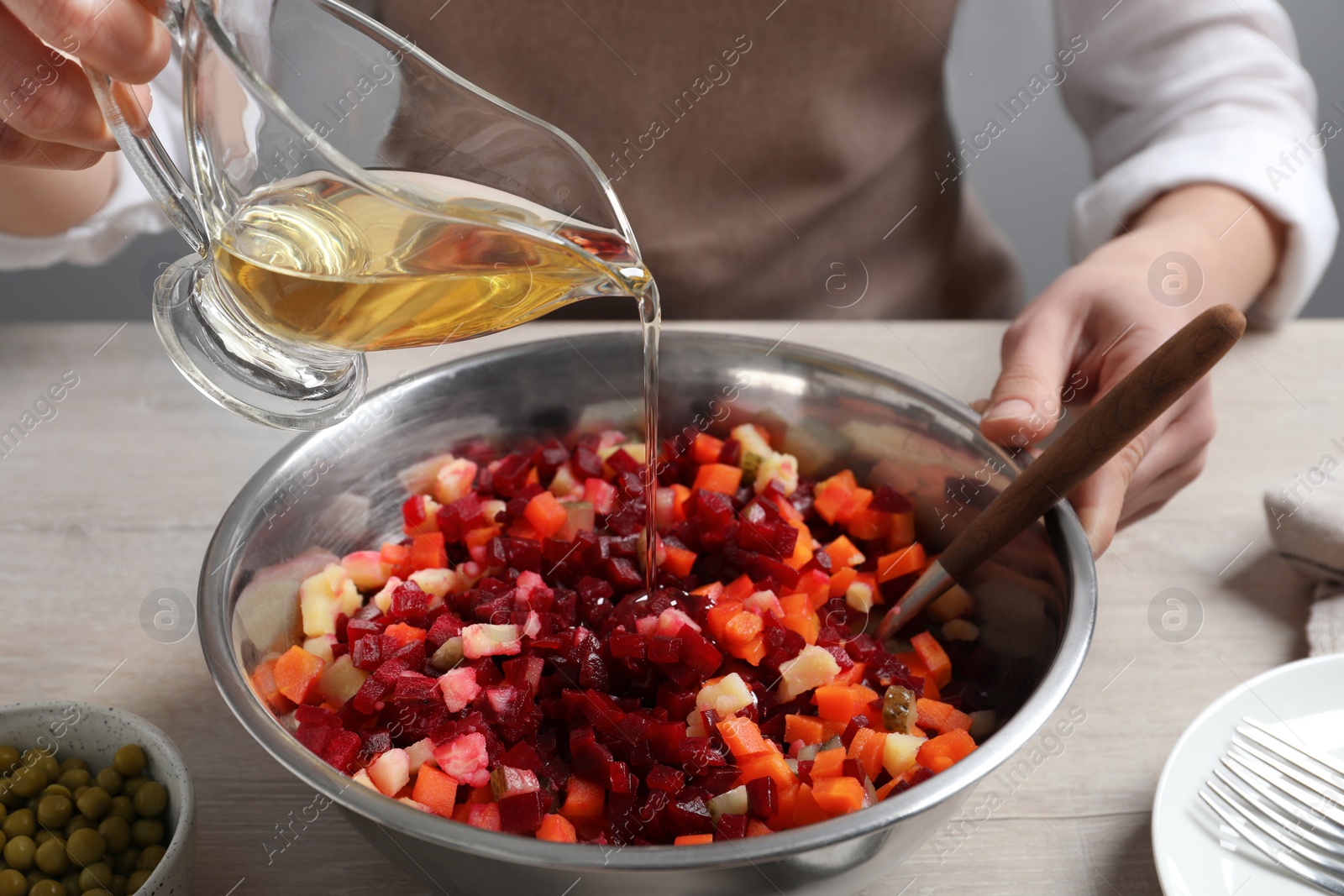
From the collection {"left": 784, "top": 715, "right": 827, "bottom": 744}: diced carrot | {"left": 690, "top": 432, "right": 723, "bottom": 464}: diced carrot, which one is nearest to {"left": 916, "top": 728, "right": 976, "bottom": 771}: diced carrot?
{"left": 784, "top": 715, "right": 827, "bottom": 744}: diced carrot

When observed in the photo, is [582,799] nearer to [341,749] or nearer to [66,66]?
[341,749]

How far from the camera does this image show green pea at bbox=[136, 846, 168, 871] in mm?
966

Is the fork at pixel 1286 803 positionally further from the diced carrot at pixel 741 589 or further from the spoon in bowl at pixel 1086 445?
the diced carrot at pixel 741 589

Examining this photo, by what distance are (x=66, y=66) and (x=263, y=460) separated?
32.2 inches

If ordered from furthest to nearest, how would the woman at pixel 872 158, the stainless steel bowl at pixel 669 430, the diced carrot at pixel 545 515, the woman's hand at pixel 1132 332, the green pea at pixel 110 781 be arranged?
the woman at pixel 872 158
the diced carrot at pixel 545 515
the woman's hand at pixel 1132 332
the green pea at pixel 110 781
the stainless steel bowl at pixel 669 430

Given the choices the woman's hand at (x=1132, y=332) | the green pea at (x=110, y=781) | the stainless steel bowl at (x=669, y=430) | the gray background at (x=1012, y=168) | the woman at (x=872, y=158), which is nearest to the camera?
the stainless steel bowl at (x=669, y=430)

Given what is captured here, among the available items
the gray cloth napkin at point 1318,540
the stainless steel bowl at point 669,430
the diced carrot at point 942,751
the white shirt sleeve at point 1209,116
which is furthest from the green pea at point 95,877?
the white shirt sleeve at point 1209,116

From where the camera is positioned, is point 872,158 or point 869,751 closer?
point 869,751

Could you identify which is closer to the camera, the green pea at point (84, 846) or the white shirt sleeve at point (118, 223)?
the green pea at point (84, 846)

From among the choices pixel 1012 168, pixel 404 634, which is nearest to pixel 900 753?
pixel 404 634

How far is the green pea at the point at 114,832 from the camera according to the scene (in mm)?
986

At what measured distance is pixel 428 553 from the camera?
4.35 ft

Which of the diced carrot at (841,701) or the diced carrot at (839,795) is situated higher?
the diced carrot at (839,795)

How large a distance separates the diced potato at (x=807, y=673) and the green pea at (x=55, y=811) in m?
0.75
